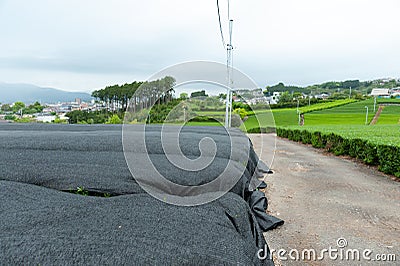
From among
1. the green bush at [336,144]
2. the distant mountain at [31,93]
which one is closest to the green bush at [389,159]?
the green bush at [336,144]

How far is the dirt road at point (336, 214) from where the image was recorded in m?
2.04

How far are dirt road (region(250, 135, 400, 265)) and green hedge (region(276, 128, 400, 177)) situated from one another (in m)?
0.24

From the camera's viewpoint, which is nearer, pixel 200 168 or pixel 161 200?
pixel 161 200

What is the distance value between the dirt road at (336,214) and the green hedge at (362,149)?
237mm

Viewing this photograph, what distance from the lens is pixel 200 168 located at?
5.86ft

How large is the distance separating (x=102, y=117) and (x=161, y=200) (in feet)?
24.9

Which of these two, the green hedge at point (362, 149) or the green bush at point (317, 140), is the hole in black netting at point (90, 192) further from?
the green bush at point (317, 140)

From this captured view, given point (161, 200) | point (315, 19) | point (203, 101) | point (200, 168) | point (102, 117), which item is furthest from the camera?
point (315, 19)

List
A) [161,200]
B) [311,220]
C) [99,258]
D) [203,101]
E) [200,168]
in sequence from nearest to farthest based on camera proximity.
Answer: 1. [99,258]
2. [161,200]
3. [200,168]
4. [203,101]
5. [311,220]

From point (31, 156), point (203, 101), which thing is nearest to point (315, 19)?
point (203, 101)

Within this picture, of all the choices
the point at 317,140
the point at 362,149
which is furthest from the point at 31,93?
the point at 362,149

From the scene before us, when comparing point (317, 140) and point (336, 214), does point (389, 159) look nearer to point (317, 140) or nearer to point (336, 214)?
point (336, 214)

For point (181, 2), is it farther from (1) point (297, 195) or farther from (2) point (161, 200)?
(2) point (161, 200)

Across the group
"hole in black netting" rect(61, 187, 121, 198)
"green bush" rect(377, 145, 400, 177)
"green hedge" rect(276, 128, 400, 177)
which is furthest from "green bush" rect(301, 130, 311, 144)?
"hole in black netting" rect(61, 187, 121, 198)
